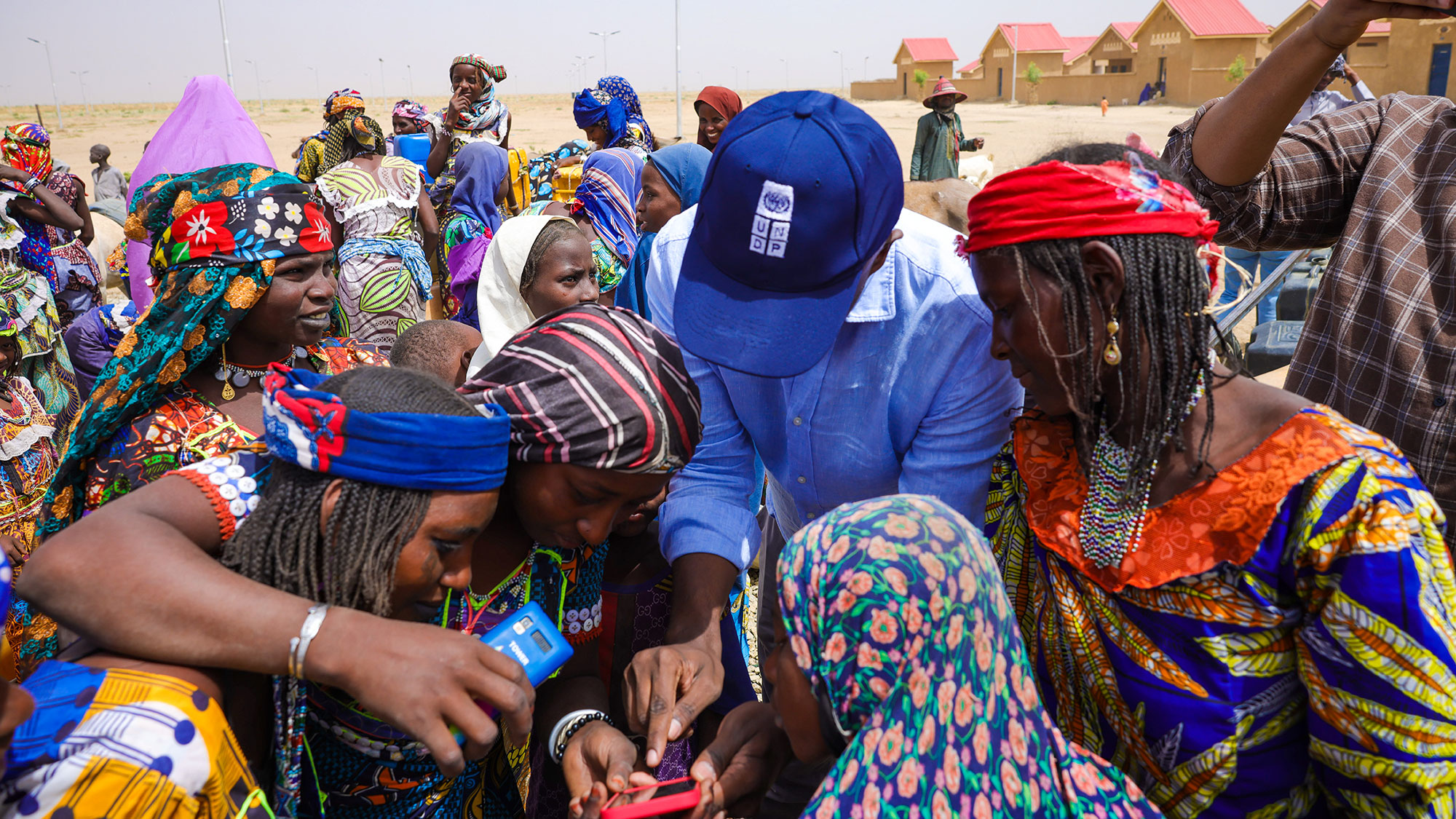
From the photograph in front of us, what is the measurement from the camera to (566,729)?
1.93 meters

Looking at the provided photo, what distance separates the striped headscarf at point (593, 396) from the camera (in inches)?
67.5

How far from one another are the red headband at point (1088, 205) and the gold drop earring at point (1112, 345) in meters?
0.15

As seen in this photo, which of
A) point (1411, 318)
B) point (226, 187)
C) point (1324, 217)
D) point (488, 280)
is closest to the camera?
point (1411, 318)

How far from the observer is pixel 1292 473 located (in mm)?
1486

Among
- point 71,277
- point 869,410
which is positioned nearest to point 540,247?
point 869,410

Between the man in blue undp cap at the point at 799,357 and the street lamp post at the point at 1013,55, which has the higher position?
the street lamp post at the point at 1013,55

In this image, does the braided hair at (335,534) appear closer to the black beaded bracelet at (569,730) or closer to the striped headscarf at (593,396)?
the striped headscarf at (593,396)

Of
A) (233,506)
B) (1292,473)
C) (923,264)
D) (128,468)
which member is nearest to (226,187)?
(128,468)

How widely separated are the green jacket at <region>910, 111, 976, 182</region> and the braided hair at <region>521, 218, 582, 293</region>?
8272 millimetres

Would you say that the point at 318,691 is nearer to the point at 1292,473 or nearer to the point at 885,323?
the point at 885,323

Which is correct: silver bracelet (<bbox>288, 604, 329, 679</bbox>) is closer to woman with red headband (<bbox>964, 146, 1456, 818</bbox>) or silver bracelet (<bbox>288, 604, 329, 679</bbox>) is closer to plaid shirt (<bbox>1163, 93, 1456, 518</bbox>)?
woman with red headband (<bbox>964, 146, 1456, 818</bbox>)

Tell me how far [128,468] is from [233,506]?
852mm

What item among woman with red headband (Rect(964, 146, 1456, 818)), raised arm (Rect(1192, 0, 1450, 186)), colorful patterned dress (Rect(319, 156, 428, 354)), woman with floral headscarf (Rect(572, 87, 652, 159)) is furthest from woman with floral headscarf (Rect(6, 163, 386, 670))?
woman with floral headscarf (Rect(572, 87, 652, 159))

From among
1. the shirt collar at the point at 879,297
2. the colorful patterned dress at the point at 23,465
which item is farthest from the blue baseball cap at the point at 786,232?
the colorful patterned dress at the point at 23,465
